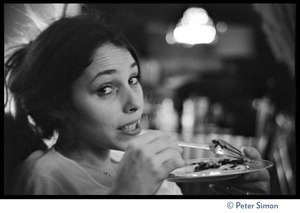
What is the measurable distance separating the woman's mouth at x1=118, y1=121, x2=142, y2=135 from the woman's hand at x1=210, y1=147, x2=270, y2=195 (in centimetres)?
24

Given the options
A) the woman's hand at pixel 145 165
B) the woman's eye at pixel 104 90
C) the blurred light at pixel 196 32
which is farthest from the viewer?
the blurred light at pixel 196 32

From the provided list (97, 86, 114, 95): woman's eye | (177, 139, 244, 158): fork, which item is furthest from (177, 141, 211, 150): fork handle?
(97, 86, 114, 95): woman's eye

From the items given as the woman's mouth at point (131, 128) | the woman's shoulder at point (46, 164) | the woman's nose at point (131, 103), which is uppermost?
the woman's nose at point (131, 103)

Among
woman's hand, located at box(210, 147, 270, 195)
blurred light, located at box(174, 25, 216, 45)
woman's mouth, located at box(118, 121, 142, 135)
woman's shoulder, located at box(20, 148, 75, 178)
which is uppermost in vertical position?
blurred light, located at box(174, 25, 216, 45)

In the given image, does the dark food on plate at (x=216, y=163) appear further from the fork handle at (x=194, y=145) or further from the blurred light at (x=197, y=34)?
the blurred light at (x=197, y=34)

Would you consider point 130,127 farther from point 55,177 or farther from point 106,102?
point 55,177

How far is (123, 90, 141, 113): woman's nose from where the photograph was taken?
83 centimetres

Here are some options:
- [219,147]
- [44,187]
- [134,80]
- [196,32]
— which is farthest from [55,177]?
[196,32]

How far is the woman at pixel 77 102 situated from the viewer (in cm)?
81

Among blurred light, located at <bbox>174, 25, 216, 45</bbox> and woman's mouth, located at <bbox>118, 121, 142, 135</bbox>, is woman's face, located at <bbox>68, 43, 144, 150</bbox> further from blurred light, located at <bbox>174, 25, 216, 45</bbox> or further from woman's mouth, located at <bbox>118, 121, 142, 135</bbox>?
blurred light, located at <bbox>174, 25, 216, 45</bbox>

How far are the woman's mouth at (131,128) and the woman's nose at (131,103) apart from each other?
33 mm

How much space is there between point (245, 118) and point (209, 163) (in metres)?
0.40

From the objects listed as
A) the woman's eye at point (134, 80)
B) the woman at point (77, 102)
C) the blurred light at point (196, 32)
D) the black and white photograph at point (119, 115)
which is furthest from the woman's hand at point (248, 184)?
the blurred light at point (196, 32)
